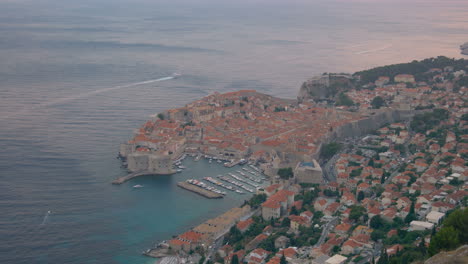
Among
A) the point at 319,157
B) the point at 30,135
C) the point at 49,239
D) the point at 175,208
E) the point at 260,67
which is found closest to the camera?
the point at 49,239

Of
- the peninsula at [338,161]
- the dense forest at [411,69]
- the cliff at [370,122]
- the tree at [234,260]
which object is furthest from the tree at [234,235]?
the dense forest at [411,69]

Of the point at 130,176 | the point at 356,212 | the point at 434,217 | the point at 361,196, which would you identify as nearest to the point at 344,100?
the point at 361,196

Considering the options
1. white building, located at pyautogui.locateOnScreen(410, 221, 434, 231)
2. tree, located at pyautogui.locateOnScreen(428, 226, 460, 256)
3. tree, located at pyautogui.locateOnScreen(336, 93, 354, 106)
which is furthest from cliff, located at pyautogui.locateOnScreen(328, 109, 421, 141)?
tree, located at pyautogui.locateOnScreen(428, 226, 460, 256)

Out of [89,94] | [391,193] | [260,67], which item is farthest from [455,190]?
[260,67]

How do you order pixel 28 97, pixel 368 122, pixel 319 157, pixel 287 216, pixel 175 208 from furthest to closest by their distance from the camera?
pixel 28 97
pixel 368 122
pixel 319 157
pixel 175 208
pixel 287 216

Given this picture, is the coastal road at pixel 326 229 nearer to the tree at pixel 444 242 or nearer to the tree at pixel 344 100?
the tree at pixel 444 242

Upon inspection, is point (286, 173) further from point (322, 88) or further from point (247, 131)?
point (322, 88)

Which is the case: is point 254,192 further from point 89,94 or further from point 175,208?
point 89,94
